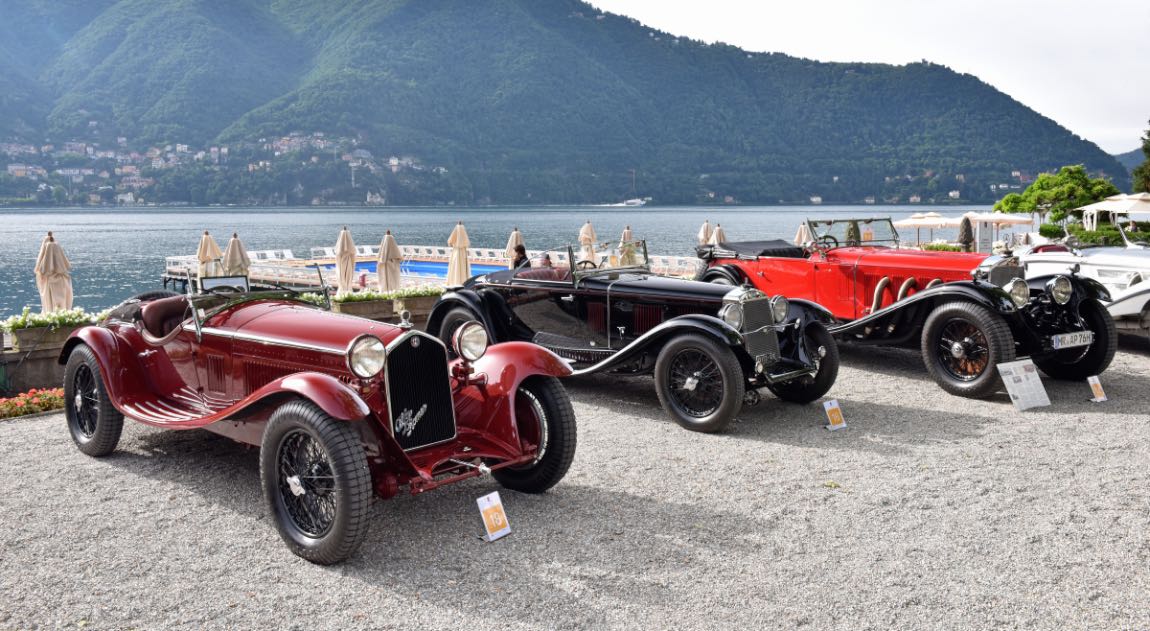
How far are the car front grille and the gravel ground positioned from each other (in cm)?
56

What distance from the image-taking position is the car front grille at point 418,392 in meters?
4.89

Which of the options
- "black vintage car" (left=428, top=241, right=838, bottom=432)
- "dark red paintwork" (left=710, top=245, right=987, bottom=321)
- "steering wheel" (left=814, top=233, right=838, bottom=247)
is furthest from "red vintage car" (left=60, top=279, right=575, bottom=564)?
"steering wheel" (left=814, top=233, right=838, bottom=247)

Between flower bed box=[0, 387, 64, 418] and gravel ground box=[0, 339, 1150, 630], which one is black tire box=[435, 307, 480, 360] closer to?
gravel ground box=[0, 339, 1150, 630]

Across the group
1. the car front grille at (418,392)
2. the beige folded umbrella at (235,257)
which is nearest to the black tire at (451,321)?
the car front grille at (418,392)

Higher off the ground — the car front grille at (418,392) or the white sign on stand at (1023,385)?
the car front grille at (418,392)

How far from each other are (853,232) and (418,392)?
844cm

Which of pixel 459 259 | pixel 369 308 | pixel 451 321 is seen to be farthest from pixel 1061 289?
pixel 459 259

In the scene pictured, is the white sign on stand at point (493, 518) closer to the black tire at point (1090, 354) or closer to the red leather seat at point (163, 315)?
the red leather seat at point (163, 315)

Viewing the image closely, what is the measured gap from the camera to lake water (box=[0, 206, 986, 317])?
Answer: 2124 inches

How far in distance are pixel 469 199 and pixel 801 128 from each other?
74735 millimetres

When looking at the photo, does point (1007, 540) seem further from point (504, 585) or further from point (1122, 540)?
point (504, 585)

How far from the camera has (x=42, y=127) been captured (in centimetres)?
14912

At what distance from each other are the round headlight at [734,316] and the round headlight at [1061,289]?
3957mm

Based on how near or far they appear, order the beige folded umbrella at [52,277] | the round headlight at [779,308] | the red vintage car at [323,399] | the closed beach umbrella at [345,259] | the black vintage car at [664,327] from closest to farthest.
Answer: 1. the red vintage car at [323,399]
2. the black vintage car at [664,327]
3. the round headlight at [779,308]
4. the beige folded umbrella at [52,277]
5. the closed beach umbrella at [345,259]
